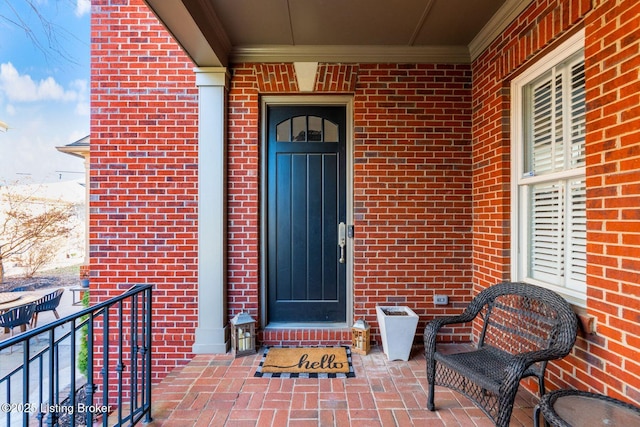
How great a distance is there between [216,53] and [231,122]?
0.57m

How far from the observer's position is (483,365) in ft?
5.99

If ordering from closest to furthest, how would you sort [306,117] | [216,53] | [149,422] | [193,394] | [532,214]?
[149,422] → [193,394] → [532,214] → [216,53] → [306,117]

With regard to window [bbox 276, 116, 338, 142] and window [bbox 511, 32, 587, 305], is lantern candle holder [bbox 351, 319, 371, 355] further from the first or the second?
window [bbox 276, 116, 338, 142]

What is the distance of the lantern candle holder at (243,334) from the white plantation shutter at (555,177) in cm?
217

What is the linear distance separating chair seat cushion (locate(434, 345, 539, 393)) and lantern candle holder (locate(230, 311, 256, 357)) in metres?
1.53

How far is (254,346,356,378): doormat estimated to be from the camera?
7.92 feet

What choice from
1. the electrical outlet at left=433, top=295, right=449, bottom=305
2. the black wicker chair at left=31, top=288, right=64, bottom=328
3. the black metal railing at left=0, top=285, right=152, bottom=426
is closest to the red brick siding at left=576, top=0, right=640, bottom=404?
the electrical outlet at left=433, top=295, right=449, bottom=305

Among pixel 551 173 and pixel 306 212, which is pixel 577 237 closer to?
pixel 551 173

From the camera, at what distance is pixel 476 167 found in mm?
2900

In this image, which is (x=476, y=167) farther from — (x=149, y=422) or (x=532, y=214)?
(x=149, y=422)

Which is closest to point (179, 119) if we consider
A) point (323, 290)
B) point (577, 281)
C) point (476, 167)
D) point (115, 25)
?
point (115, 25)

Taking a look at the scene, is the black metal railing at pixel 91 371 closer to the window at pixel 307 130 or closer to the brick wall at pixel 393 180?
the brick wall at pixel 393 180

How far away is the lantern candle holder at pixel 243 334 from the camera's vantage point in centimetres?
274

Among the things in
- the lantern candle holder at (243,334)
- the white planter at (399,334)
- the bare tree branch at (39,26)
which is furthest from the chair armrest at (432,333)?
the bare tree branch at (39,26)
